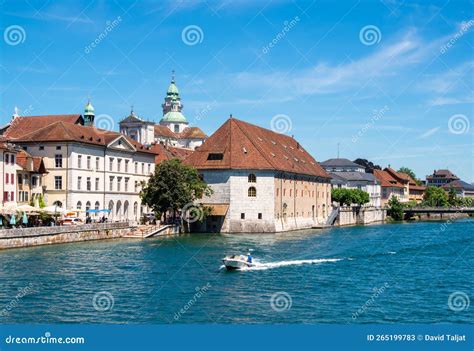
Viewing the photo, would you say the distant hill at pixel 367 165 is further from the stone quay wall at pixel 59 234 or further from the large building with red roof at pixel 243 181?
the stone quay wall at pixel 59 234

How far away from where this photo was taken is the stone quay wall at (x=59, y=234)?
172 ft

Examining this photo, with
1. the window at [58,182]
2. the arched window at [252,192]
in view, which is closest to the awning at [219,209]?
the arched window at [252,192]

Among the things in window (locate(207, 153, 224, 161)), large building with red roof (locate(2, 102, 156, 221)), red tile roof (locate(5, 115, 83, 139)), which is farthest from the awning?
red tile roof (locate(5, 115, 83, 139))

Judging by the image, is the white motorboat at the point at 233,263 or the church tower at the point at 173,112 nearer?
the white motorboat at the point at 233,263

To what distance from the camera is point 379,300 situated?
3303 centimetres

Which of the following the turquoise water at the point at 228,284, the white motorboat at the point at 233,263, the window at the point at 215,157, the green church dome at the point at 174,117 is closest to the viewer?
the turquoise water at the point at 228,284

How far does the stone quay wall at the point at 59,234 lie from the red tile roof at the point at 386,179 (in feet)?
342

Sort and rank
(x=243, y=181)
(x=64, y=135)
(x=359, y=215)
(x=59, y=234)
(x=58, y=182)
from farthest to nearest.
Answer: (x=359, y=215)
(x=243, y=181)
(x=58, y=182)
(x=64, y=135)
(x=59, y=234)

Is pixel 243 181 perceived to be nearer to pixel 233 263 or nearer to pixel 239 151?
pixel 239 151

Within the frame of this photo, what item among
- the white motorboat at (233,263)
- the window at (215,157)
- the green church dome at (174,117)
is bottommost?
the white motorboat at (233,263)

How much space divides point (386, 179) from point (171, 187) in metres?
105

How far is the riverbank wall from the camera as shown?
358 feet

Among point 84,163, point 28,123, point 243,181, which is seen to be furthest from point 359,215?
point 28,123

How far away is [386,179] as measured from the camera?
169125mm
